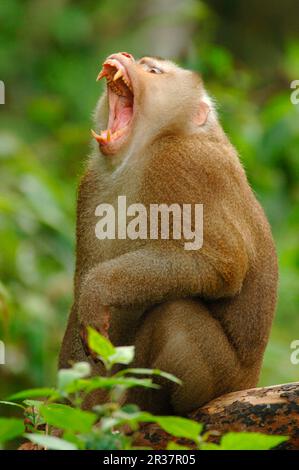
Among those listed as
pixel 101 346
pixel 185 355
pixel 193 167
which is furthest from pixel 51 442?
pixel 193 167

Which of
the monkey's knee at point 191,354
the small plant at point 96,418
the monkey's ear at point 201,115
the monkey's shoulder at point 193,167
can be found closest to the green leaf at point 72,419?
the small plant at point 96,418

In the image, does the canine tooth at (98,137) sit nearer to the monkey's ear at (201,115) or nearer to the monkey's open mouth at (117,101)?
the monkey's open mouth at (117,101)

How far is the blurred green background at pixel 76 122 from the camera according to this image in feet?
24.2

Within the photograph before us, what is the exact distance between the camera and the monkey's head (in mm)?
4879

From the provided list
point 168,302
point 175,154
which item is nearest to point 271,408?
point 168,302

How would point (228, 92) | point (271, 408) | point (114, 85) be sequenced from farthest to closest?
point (228, 92) → point (114, 85) → point (271, 408)

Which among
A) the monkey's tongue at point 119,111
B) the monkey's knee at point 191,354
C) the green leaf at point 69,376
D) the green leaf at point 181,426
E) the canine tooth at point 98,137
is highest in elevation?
the monkey's tongue at point 119,111

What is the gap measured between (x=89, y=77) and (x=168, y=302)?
28.0 feet

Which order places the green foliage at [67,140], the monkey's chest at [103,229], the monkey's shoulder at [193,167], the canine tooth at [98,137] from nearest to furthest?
the monkey's shoulder at [193,167], the monkey's chest at [103,229], the canine tooth at [98,137], the green foliage at [67,140]

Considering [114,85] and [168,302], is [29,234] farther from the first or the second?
[168,302]

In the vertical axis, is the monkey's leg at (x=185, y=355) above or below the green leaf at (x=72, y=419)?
above

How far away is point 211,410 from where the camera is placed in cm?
428

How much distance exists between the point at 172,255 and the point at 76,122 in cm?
752

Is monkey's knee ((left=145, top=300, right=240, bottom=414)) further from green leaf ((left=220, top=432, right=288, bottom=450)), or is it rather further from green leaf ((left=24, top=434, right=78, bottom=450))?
green leaf ((left=24, top=434, right=78, bottom=450))
